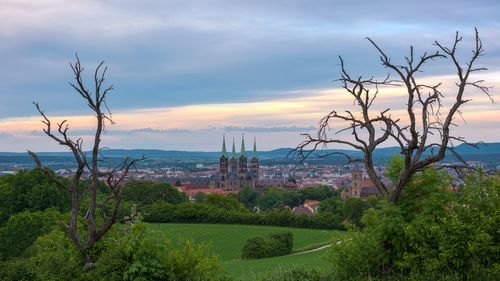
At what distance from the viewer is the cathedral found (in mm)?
166000

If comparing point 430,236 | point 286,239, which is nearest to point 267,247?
point 286,239

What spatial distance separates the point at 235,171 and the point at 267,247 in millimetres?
124118

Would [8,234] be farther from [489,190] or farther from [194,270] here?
[489,190]

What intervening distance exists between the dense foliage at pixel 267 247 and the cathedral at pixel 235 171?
4548 inches

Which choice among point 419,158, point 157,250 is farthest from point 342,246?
point 157,250

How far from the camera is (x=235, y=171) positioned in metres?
169

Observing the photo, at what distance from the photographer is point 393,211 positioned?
1287 centimetres

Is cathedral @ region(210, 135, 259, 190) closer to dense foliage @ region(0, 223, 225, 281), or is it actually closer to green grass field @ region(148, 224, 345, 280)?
green grass field @ region(148, 224, 345, 280)

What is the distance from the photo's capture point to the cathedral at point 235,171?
166000 millimetres

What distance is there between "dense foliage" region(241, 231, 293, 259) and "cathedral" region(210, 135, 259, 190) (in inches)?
4548

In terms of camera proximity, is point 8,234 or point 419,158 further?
point 8,234

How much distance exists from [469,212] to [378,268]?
223 centimetres

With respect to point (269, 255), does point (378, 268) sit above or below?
above

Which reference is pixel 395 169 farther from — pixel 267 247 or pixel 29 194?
pixel 29 194
